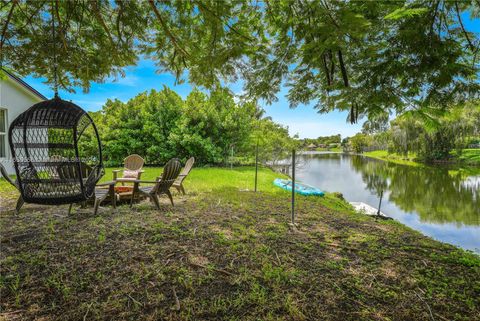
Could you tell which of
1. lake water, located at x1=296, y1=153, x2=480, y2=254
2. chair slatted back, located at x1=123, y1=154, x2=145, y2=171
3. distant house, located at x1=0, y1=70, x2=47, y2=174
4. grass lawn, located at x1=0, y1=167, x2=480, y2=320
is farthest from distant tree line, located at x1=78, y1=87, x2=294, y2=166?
grass lawn, located at x1=0, y1=167, x2=480, y2=320

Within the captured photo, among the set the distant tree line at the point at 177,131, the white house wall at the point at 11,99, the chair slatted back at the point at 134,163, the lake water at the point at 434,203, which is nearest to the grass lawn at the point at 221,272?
the chair slatted back at the point at 134,163

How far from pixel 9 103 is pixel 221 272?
37.5 feet

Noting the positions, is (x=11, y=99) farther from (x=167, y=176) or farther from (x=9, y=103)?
(x=167, y=176)

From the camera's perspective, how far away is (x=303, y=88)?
14.0 feet

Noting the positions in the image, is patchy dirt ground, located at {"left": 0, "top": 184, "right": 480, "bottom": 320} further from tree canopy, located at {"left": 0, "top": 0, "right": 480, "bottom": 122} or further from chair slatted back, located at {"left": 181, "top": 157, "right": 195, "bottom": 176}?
chair slatted back, located at {"left": 181, "top": 157, "right": 195, "bottom": 176}

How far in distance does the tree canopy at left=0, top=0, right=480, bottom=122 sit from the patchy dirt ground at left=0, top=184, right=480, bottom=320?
2074 millimetres

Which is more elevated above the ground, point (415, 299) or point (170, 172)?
point (170, 172)

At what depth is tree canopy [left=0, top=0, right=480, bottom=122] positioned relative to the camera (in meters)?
2.73

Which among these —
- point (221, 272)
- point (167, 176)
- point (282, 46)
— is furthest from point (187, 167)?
point (221, 272)

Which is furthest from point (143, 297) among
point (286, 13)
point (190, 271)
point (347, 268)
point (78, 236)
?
point (286, 13)

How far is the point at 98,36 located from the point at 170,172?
2.80 meters

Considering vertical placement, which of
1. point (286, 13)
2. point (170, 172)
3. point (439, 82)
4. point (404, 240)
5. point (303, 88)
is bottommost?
point (404, 240)

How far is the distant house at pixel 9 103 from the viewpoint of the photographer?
8953 millimetres

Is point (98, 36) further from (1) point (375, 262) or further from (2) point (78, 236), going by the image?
(1) point (375, 262)
